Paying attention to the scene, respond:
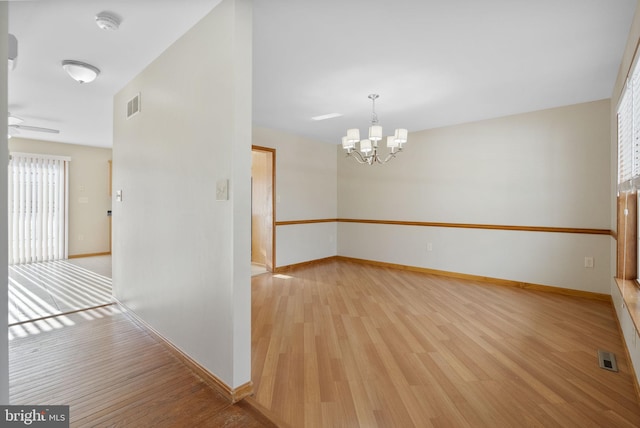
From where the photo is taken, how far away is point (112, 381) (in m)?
1.91

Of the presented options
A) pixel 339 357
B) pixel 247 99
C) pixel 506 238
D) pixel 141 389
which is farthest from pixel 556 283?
pixel 141 389

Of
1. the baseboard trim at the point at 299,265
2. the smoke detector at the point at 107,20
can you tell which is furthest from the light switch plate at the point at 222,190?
the baseboard trim at the point at 299,265

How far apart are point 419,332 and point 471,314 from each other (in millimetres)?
837

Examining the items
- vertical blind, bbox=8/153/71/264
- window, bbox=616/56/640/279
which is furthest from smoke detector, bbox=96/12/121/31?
vertical blind, bbox=8/153/71/264

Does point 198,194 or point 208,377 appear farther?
point 198,194

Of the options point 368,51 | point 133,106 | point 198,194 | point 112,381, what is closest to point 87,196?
point 133,106

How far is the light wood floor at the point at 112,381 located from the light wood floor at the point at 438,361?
1.14ft

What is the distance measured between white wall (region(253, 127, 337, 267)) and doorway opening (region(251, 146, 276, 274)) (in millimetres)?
119

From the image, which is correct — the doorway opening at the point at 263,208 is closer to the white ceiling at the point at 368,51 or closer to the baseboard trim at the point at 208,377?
the white ceiling at the point at 368,51

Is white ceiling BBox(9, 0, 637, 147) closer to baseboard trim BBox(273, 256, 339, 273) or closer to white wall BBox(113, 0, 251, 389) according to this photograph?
white wall BBox(113, 0, 251, 389)

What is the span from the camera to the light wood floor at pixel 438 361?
161cm

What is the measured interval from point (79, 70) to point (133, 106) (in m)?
0.47

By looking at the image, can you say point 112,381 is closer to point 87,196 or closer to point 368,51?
point 368,51

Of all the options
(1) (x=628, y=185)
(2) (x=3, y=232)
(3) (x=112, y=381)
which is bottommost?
(3) (x=112, y=381)
